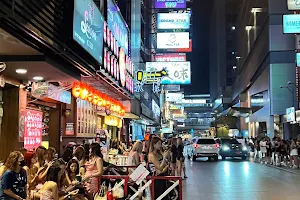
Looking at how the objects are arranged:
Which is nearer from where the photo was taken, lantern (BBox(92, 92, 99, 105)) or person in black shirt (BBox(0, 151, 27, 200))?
person in black shirt (BBox(0, 151, 27, 200))

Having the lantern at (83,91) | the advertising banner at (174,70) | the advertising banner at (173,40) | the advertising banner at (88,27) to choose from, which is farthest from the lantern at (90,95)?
the advertising banner at (173,40)

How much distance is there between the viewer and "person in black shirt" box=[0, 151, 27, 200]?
6883mm

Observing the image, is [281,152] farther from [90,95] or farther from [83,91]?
[83,91]

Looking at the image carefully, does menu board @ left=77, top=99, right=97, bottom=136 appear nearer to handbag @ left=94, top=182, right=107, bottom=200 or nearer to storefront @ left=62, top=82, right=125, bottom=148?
storefront @ left=62, top=82, right=125, bottom=148

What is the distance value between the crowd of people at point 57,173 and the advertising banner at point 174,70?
90.6 feet

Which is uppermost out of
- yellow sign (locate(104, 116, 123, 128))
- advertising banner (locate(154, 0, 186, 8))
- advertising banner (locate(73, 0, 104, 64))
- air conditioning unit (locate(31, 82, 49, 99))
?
advertising banner (locate(154, 0, 186, 8))

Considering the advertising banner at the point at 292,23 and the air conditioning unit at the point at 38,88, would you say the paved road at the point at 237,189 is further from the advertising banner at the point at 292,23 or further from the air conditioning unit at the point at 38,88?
the advertising banner at the point at 292,23

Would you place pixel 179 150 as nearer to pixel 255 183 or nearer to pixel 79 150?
pixel 255 183

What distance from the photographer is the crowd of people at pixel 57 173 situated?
6918 millimetres

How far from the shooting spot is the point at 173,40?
39.8m

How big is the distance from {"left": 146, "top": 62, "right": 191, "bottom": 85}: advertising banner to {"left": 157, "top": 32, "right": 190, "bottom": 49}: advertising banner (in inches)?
62.2

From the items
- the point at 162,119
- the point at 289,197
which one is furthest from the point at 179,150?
the point at 162,119

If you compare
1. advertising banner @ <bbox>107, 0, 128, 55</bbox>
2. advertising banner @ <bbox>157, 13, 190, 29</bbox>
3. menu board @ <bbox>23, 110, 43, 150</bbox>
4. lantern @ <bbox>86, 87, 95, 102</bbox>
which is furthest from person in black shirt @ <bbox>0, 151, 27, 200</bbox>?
advertising banner @ <bbox>157, 13, 190, 29</bbox>

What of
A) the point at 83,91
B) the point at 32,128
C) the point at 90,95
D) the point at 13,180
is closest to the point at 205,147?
the point at 90,95
